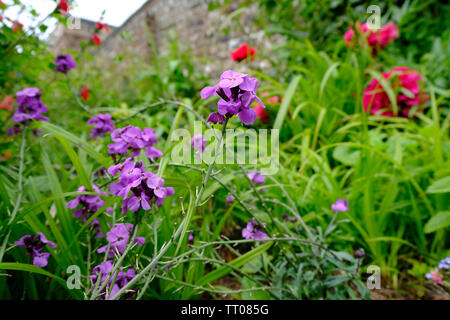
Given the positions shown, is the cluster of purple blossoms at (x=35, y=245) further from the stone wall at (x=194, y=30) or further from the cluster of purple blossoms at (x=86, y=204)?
the stone wall at (x=194, y=30)

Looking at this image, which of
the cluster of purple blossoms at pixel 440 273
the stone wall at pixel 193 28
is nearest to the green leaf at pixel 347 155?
the cluster of purple blossoms at pixel 440 273

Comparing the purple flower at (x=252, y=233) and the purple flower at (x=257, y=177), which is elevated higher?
the purple flower at (x=257, y=177)

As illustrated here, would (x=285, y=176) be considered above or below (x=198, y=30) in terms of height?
below

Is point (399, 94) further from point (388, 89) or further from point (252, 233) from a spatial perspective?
point (252, 233)

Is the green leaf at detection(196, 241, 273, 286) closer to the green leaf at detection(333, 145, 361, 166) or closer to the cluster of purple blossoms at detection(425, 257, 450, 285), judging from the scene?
the cluster of purple blossoms at detection(425, 257, 450, 285)

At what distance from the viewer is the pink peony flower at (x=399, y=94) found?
1.79 meters

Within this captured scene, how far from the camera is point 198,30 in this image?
4.70 meters

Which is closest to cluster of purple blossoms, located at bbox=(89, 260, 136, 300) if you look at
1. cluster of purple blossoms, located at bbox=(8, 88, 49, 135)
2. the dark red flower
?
cluster of purple blossoms, located at bbox=(8, 88, 49, 135)

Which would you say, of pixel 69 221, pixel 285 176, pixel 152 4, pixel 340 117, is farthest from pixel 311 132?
pixel 152 4

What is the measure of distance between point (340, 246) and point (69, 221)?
0.94 metres

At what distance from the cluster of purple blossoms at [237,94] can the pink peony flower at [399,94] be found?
59.9 inches

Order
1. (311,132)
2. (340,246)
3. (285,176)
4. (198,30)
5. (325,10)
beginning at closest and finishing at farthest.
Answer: (340,246), (285,176), (311,132), (325,10), (198,30)

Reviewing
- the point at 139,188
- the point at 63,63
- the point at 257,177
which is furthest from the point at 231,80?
the point at 63,63
